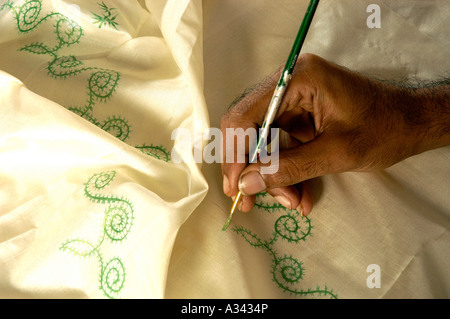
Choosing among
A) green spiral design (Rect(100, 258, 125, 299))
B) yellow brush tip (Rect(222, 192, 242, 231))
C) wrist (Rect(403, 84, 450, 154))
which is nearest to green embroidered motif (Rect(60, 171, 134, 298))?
green spiral design (Rect(100, 258, 125, 299))

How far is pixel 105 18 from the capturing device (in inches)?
28.1

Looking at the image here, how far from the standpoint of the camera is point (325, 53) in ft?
2.40

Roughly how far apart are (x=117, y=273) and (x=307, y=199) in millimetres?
261

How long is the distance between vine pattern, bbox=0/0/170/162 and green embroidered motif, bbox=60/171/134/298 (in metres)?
0.09

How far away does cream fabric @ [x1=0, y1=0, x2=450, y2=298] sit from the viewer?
541mm

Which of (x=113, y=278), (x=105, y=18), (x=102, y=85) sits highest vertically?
(x=105, y=18)

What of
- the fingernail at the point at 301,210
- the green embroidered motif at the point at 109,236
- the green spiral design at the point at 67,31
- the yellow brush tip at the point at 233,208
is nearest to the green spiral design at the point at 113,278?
the green embroidered motif at the point at 109,236

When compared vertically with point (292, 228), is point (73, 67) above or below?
above

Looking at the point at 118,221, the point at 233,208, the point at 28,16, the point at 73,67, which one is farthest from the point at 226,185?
the point at 28,16

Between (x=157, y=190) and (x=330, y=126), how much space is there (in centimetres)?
25

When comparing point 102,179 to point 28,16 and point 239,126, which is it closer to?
point 239,126

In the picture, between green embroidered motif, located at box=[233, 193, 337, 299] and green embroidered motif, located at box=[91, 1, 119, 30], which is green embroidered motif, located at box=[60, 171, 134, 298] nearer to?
green embroidered motif, located at box=[233, 193, 337, 299]

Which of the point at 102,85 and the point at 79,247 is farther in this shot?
the point at 102,85
